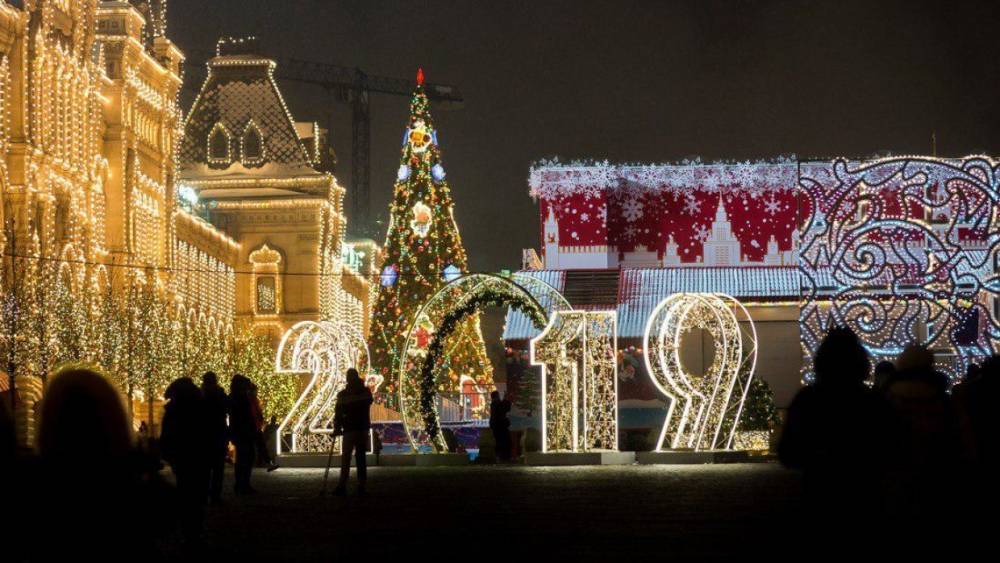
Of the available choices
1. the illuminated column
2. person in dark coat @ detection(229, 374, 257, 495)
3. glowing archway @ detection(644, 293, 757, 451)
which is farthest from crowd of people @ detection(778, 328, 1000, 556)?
the illuminated column

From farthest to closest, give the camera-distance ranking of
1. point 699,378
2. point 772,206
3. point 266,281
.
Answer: point 266,281, point 772,206, point 699,378

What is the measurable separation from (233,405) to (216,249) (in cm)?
6543

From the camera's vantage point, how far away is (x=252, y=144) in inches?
3996

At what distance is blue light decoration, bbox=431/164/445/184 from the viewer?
221ft

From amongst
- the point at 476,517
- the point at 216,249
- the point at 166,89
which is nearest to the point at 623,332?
the point at 166,89

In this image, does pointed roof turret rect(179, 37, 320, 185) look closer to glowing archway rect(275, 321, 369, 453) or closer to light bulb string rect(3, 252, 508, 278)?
light bulb string rect(3, 252, 508, 278)

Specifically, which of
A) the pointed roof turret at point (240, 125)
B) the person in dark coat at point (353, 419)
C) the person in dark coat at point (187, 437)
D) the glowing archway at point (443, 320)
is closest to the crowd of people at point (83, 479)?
the person in dark coat at point (187, 437)

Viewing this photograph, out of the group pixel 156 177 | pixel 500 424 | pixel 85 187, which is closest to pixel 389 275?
pixel 85 187

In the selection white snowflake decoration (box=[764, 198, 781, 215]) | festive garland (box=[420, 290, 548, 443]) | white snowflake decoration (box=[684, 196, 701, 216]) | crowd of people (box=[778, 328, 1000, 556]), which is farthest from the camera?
white snowflake decoration (box=[684, 196, 701, 216])

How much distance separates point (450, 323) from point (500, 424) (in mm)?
2594

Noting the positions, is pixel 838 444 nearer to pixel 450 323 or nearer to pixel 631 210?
pixel 450 323

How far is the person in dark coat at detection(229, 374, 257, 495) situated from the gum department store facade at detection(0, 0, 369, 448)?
76.6ft

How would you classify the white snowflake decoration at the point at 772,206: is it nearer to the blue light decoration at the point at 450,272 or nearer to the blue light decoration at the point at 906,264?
the blue light decoration at the point at 450,272

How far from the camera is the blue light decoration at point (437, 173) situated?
67.3 m
